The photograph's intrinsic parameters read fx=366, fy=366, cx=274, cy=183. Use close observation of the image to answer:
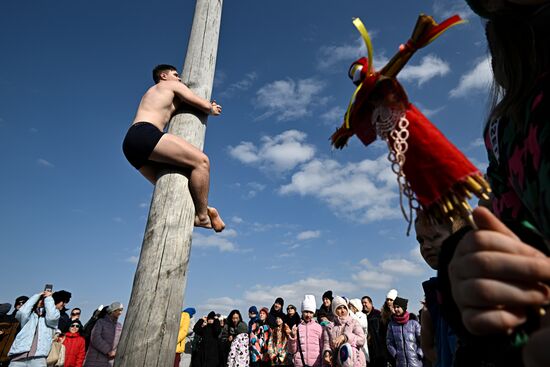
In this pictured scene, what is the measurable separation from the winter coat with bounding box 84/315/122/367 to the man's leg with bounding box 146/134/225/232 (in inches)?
215

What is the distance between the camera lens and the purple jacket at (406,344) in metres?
6.02

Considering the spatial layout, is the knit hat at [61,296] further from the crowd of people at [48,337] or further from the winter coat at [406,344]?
the winter coat at [406,344]

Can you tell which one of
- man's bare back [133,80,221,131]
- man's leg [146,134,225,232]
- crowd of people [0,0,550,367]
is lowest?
crowd of people [0,0,550,367]

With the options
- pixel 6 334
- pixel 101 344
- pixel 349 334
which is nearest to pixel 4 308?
pixel 6 334

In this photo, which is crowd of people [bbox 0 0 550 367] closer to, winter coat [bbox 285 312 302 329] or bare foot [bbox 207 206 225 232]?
bare foot [bbox 207 206 225 232]

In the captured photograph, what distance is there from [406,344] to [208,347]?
16.4ft

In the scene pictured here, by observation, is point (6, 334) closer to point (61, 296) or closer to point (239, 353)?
point (61, 296)

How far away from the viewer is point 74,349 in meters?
7.77

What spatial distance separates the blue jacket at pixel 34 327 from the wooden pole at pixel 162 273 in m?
5.45

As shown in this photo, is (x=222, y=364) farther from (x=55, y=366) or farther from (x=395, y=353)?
(x=395, y=353)

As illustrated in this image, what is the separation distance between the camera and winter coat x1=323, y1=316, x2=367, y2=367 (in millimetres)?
6406

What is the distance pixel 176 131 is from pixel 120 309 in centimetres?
618

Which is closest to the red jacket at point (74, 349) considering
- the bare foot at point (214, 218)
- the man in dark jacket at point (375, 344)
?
the man in dark jacket at point (375, 344)

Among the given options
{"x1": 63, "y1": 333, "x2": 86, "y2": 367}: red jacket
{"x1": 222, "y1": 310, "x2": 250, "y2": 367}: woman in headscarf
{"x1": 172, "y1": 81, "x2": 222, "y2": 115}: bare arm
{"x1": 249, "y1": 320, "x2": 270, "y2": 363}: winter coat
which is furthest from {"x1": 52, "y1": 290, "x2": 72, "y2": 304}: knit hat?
{"x1": 172, "y1": 81, "x2": 222, "y2": 115}: bare arm
